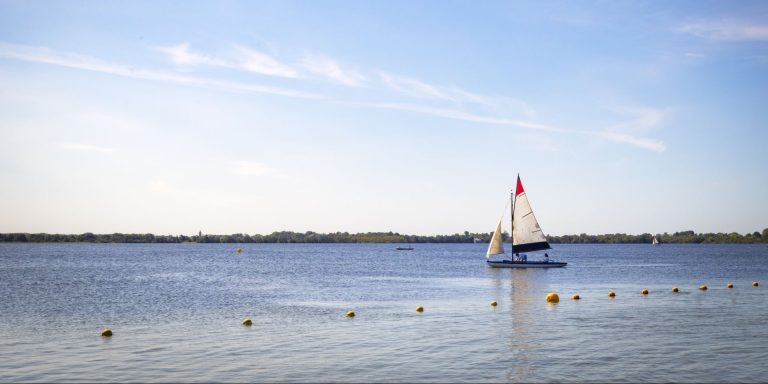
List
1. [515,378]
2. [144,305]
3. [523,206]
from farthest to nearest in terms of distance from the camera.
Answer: [523,206] → [144,305] → [515,378]

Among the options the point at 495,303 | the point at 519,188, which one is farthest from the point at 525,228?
the point at 495,303

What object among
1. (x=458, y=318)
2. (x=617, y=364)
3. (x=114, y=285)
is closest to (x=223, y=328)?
(x=458, y=318)

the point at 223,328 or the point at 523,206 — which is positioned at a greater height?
the point at 523,206

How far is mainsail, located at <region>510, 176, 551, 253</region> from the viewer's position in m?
93.6

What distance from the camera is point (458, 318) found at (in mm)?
42219

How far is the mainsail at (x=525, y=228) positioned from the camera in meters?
93.6

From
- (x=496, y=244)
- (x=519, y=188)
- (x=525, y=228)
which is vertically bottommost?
(x=496, y=244)

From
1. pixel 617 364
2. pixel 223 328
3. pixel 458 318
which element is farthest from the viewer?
pixel 458 318

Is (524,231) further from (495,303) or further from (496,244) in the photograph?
(495,303)

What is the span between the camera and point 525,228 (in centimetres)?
9375

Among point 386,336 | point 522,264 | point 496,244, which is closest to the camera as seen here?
point 386,336

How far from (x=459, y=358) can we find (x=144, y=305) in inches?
1261

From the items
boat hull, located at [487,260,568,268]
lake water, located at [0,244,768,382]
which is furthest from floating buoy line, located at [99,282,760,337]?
boat hull, located at [487,260,568,268]

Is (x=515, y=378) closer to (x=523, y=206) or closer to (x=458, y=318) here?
(x=458, y=318)
